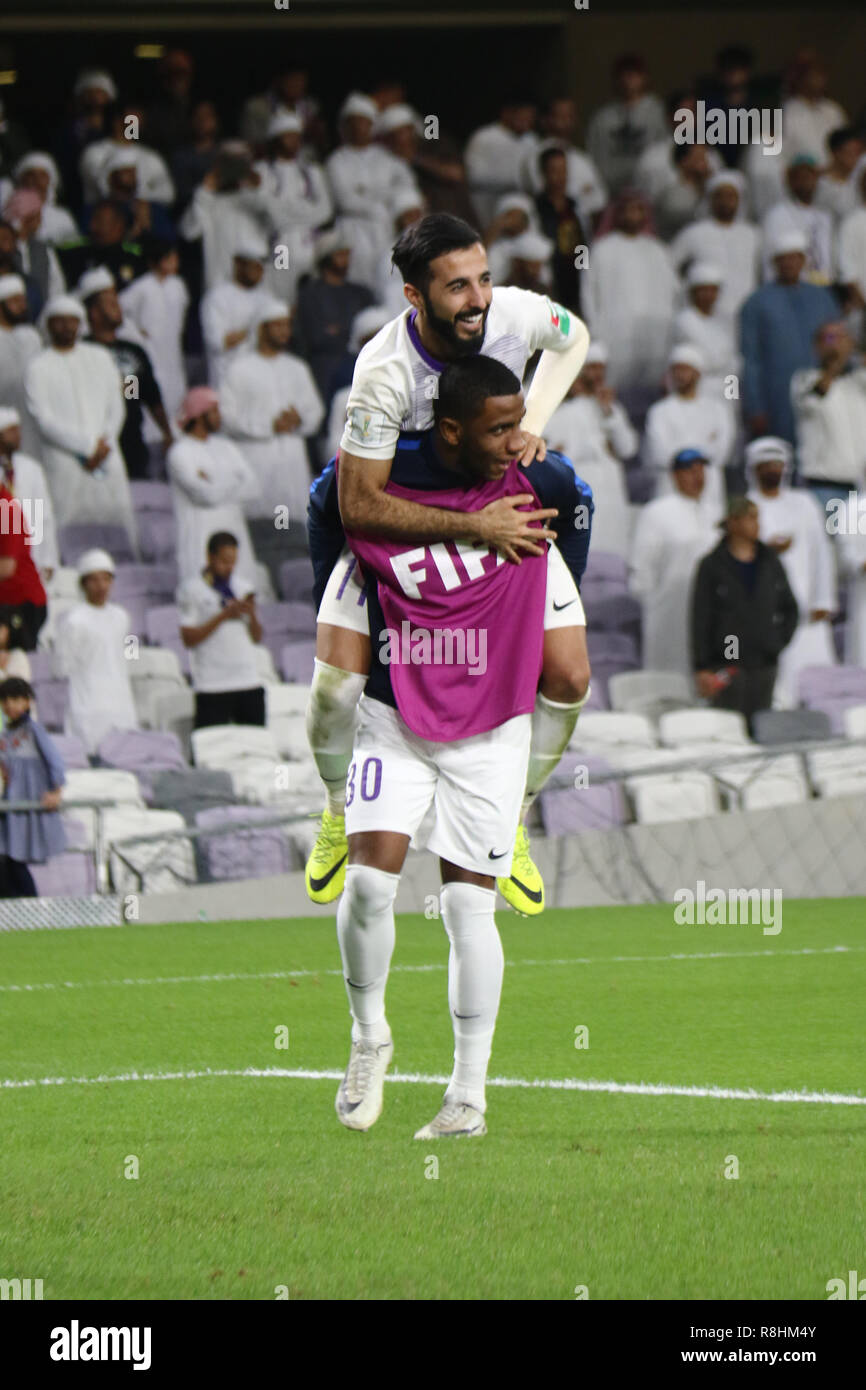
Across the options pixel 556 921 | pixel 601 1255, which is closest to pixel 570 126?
pixel 556 921

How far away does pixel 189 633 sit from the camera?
14070 millimetres

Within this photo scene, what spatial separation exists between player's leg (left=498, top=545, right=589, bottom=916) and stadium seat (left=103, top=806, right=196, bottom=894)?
6583 millimetres

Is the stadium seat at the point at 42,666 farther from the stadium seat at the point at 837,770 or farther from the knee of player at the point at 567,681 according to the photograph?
the knee of player at the point at 567,681

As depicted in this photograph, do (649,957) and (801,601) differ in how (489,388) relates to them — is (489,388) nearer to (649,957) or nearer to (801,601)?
(649,957)

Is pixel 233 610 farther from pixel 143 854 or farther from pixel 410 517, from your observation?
pixel 410 517

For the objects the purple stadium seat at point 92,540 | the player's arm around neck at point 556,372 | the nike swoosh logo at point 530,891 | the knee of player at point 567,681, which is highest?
the player's arm around neck at point 556,372

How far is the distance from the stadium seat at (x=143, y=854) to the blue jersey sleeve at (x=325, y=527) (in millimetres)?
6907

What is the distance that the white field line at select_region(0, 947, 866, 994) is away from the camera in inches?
384

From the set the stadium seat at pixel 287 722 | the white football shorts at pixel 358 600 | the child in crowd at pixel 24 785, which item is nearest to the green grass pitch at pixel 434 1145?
→ the white football shorts at pixel 358 600

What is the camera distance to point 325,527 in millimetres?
5723

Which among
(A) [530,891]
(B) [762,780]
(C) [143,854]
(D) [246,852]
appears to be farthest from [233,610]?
(A) [530,891]

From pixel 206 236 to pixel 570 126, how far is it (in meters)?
3.63

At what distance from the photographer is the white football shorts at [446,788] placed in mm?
5387

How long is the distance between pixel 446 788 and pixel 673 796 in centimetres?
842
